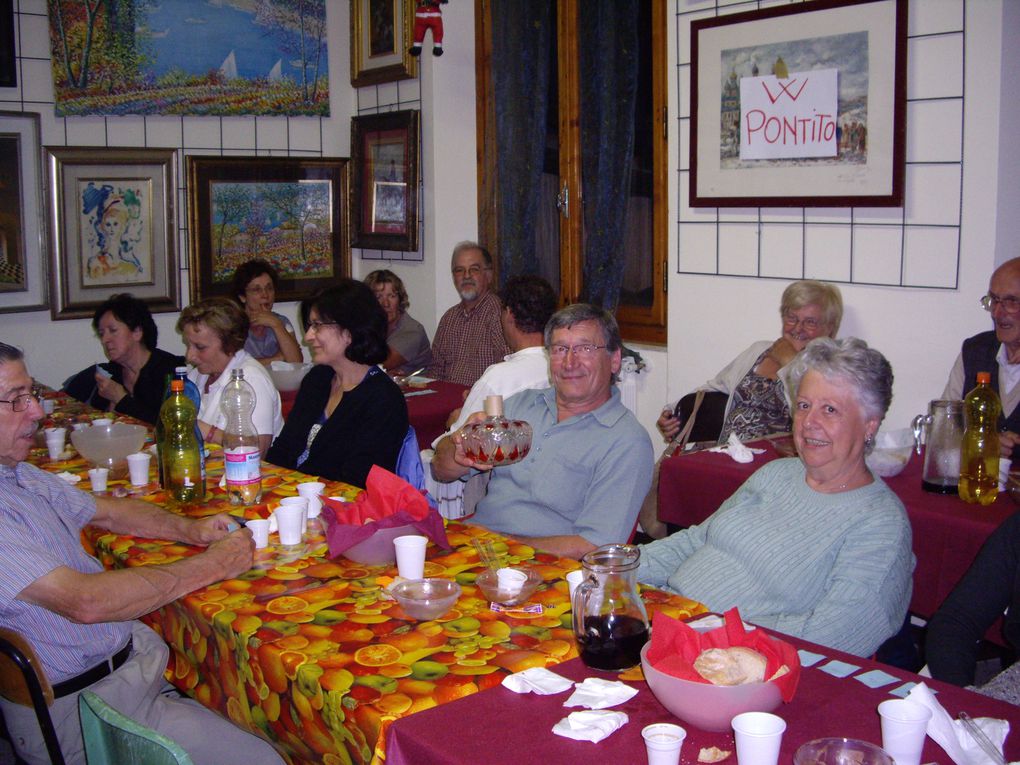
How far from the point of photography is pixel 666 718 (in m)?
1.51

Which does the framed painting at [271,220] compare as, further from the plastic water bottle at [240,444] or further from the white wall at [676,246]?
the plastic water bottle at [240,444]

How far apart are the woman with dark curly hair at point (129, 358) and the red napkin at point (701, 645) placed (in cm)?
315

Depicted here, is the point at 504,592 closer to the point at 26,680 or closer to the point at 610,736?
the point at 610,736

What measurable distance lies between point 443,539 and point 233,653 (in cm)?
56

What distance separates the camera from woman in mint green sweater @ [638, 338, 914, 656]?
2039 mm

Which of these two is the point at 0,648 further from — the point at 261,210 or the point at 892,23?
the point at 261,210

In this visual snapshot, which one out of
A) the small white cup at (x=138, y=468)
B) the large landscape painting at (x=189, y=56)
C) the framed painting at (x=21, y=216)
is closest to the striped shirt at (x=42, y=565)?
the small white cup at (x=138, y=468)

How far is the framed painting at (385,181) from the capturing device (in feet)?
20.3

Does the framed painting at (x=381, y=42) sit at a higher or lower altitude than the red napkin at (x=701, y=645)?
higher

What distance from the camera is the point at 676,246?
4867mm

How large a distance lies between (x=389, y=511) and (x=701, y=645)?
0.90 m

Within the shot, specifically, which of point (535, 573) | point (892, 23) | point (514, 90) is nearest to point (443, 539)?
point (535, 573)

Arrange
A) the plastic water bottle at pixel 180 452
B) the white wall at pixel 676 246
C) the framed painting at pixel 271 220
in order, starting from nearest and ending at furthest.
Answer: the plastic water bottle at pixel 180 452 < the white wall at pixel 676 246 < the framed painting at pixel 271 220

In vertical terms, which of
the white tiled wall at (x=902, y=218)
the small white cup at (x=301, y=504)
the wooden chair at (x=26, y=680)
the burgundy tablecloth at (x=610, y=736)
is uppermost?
the white tiled wall at (x=902, y=218)
